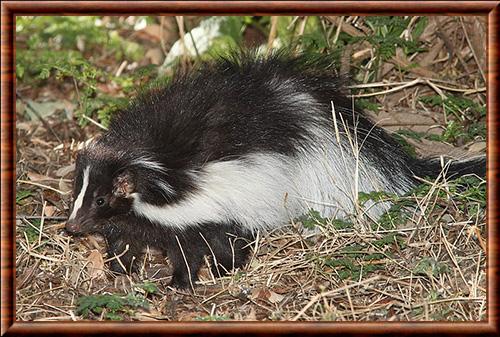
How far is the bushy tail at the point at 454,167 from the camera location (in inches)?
215

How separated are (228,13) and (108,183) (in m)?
1.27

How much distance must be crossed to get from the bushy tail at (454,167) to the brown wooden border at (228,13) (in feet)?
2.25

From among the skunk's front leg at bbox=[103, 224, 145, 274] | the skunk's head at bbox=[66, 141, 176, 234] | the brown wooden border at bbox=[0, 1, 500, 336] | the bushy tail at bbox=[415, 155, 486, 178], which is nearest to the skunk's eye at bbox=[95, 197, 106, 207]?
the skunk's head at bbox=[66, 141, 176, 234]

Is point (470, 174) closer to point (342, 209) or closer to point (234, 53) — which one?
point (342, 209)

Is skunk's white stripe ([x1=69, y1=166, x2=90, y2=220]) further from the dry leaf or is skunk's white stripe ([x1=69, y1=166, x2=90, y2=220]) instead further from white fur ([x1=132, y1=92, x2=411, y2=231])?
the dry leaf

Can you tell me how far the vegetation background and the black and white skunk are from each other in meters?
0.17

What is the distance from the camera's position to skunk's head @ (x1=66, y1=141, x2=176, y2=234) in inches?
196

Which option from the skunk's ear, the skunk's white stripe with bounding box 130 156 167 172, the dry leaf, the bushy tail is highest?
the skunk's white stripe with bounding box 130 156 167 172

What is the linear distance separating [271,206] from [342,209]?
1.46ft

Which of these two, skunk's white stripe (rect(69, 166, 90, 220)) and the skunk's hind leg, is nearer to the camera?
skunk's white stripe (rect(69, 166, 90, 220))

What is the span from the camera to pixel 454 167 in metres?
5.54

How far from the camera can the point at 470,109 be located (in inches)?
260

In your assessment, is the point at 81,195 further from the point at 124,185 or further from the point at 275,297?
the point at 275,297

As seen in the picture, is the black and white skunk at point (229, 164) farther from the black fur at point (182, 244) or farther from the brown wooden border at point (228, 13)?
the brown wooden border at point (228, 13)
